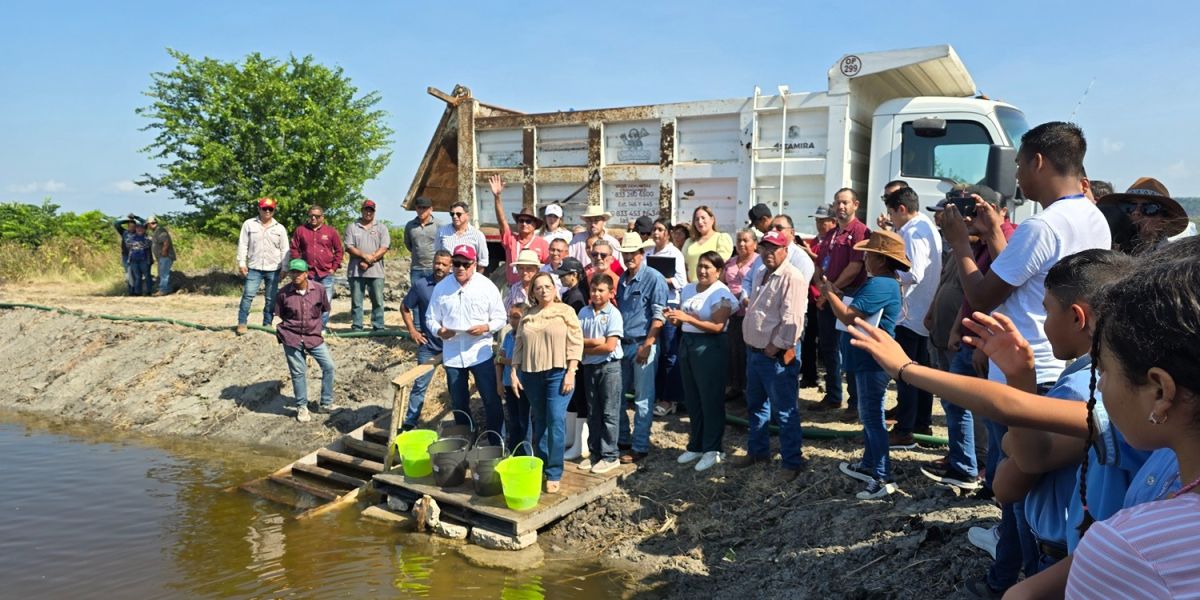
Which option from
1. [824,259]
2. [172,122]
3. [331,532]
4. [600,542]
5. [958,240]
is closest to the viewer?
[958,240]

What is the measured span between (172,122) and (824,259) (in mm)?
15997

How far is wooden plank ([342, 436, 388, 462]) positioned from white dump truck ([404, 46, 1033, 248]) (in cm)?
315

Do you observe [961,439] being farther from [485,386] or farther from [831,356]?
[485,386]

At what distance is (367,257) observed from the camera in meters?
10.4

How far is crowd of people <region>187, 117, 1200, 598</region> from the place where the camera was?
1396mm

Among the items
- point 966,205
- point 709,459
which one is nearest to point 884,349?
point 966,205

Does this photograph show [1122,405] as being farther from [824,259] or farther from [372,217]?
[372,217]

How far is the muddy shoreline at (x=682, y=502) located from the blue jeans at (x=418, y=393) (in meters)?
0.60

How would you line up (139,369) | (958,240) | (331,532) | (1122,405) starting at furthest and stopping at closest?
(139,369), (331,532), (958,240), (1122,405)

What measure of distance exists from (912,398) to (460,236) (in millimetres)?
5147

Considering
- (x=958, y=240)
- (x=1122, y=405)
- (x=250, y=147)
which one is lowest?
(x=1122, y=405)

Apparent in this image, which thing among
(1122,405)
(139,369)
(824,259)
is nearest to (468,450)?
(824,259)

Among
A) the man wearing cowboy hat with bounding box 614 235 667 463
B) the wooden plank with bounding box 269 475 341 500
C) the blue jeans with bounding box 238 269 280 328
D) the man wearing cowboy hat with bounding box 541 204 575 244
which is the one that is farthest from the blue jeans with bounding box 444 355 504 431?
the blue jeans with bounding box 238 269 280 328

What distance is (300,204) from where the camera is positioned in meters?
18.1
